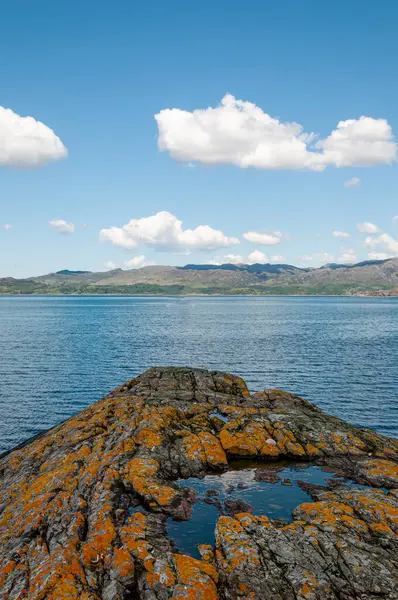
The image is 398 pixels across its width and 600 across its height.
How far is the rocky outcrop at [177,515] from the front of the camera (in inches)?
456

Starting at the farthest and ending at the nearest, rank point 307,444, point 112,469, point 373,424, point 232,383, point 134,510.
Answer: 1. point 373,424
2. point 232,383
3. point 307,444
4. point 112,469
5. point 134,510

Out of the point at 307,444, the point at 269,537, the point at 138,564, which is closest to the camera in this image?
the point at 138,564

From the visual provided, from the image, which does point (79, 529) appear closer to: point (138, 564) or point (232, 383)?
point (138, 564)

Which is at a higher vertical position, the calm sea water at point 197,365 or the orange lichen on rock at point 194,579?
the orange lichen on rock at point 194,579

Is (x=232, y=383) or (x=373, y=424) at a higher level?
(x=232, y=383)

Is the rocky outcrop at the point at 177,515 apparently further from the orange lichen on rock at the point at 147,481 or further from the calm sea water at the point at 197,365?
the calm sea water at the point at 197,365

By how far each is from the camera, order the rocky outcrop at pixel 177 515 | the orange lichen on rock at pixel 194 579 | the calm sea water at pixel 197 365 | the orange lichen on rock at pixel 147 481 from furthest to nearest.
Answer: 1. the calm sea water at pixel 197 365
2. the orange lichen on rock at pixel 147 481
3. the rocky outcrop at pixel 177 515
4. the orange lichen on rock at pixel 194 579

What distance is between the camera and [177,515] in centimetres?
1551

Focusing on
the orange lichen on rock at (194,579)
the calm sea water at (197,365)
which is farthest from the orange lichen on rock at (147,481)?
Answer: the calm sea water at (197,365)

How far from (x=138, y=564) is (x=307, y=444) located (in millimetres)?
13126

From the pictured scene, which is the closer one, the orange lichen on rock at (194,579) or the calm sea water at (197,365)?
the orange lichen on rock at (194,579)

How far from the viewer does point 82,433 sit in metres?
23.2

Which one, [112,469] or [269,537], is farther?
[112,469]

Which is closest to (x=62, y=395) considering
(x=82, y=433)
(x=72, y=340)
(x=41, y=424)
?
(x=41, y=424)
